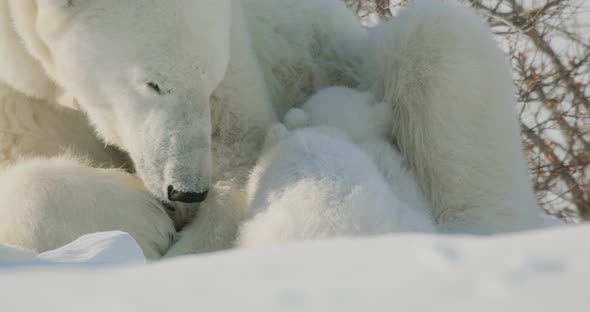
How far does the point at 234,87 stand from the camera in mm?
2965

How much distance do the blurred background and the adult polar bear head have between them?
9.54 feet

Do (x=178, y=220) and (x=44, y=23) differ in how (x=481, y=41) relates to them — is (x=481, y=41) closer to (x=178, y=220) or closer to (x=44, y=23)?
(x=178, y=220)

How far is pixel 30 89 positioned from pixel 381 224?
1264mm

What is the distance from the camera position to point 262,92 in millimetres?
3074

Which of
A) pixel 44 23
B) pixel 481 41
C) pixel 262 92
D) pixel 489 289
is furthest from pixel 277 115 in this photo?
pixel 489 289

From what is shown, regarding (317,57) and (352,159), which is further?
(317,57)

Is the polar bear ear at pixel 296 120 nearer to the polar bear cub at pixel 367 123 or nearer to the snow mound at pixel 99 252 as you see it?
the polar bear cub at pixel 367 123

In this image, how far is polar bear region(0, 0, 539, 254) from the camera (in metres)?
2.55

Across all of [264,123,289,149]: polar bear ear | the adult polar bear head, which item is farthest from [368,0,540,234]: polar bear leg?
the adult polar bear head

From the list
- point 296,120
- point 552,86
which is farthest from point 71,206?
point 552,86

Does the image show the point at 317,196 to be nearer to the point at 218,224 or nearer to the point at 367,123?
the point at 218,224

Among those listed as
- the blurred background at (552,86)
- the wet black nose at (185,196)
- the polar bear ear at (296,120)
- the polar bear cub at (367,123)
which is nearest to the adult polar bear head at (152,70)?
the wet black nose at (185,196)

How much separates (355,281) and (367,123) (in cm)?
202

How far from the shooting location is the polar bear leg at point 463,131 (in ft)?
9.85
